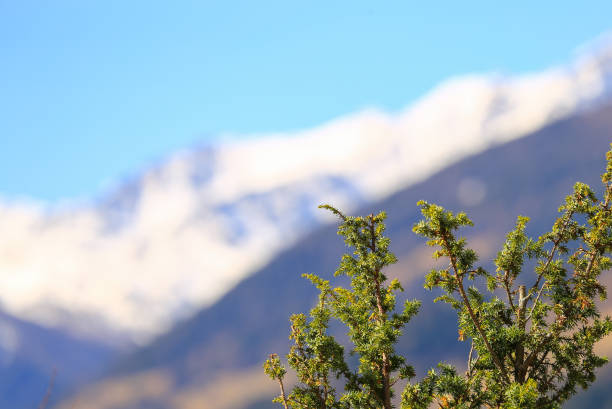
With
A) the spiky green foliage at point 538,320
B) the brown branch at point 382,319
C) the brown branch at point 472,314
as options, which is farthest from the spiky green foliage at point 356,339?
the brown branch at point 472,314

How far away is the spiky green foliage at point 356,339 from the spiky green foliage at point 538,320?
5.28 ft

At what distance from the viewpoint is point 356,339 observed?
3088 centimetres

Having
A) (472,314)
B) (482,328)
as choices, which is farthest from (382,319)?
(472,314)

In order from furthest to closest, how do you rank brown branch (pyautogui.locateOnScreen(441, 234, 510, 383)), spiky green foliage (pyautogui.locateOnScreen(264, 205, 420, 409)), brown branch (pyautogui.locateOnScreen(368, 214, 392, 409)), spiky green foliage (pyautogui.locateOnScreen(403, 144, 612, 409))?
brown branch (pyautogui.locateOnScreen(368, 214, 392, 409)), spiky green foliage (pyautogui.locateOnScreen(264, 205, 420, 409)), spiky green foliage (pyautogui.locateOnScreen(403, 144, 612, 409)), brown branch (pyautogui.locateOnScreen(441, 234, 510, 383))

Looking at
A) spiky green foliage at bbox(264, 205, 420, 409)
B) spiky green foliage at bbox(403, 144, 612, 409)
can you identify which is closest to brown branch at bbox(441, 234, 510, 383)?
spiky green foliage at bbox(403, 144, 612, 409)

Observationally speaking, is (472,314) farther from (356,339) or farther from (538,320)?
(538,320)

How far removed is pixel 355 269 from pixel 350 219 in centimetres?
219

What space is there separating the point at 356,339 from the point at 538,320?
782 cm

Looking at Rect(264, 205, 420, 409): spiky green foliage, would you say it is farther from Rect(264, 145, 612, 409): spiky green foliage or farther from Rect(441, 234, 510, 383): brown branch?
Rect(441, 234, 510, 383): brown branch

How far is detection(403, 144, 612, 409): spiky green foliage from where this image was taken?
99.1ft

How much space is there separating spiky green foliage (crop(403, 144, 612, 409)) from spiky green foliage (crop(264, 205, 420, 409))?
1.61 m

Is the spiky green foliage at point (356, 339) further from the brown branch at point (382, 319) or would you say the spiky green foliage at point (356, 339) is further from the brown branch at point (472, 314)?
the brown branch at point (472, 314)

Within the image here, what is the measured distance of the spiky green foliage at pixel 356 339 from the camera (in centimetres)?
3044

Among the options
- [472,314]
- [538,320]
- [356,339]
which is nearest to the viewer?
[472,314]
